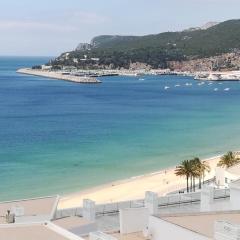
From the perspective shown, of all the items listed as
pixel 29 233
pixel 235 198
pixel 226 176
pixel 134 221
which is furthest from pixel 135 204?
pixel 226 176

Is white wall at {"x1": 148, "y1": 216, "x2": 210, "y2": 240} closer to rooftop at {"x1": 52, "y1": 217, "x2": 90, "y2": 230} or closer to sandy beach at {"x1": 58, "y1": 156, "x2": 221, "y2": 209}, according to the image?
rooftop at {"x1": 52, "y1": 217, "x2": 90, "y2": 230}

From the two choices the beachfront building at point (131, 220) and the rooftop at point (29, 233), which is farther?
the rooftop at point (29, 233)

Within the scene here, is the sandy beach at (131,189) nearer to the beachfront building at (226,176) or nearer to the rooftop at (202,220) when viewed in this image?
the beachfront building at (226,176)

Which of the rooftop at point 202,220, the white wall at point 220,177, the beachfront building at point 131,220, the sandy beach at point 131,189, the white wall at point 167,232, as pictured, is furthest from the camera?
the sandy beach at point 131,189

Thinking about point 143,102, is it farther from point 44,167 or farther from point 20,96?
point 44,167

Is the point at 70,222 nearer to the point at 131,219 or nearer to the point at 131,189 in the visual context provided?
the point at 131,219

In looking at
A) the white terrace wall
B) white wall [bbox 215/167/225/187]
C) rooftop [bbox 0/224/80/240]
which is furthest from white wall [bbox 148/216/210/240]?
white wall [bbox 215/167/225/187]

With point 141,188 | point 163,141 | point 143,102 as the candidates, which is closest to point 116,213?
point 141,188

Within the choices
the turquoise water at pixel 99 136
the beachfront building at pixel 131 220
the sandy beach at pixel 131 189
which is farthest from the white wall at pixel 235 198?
the turquoise water at pixel 99 136
